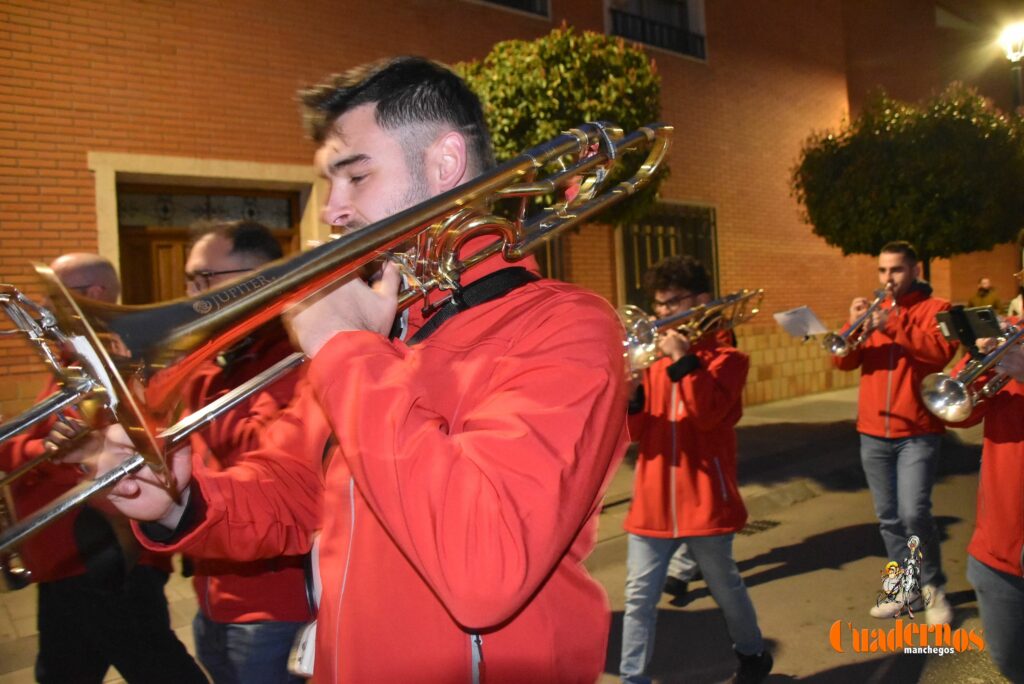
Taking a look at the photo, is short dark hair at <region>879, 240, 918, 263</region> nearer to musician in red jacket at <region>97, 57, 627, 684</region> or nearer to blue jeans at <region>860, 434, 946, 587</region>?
blue jeans at <region>860, 434, 946, 587</region>

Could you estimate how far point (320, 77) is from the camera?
751 cm

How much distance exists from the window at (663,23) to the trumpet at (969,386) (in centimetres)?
832

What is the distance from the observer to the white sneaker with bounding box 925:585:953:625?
402cm

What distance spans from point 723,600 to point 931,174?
753 cm

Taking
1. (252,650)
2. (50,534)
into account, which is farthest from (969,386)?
(50,534)

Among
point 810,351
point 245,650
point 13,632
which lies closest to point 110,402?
point 245,650

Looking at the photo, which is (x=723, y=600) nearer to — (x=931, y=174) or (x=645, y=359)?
(x=645, y=359)

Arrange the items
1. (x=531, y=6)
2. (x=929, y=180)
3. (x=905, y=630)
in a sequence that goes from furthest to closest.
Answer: (x=531, y=6)
(x=929, y=180)
(x=905, y=630)

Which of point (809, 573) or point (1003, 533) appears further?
point (809, 573)

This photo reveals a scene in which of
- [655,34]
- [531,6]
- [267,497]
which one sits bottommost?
[267,497]

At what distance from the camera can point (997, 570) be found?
8.58ft

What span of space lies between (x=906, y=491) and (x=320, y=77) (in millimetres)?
6177

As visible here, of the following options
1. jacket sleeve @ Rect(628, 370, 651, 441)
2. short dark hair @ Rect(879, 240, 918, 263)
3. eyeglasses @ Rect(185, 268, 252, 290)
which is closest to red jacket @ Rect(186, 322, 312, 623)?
eyeglasses @ Rect(185, 268, 252, 290)

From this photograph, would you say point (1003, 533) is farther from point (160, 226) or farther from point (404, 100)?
point (160, 226)
